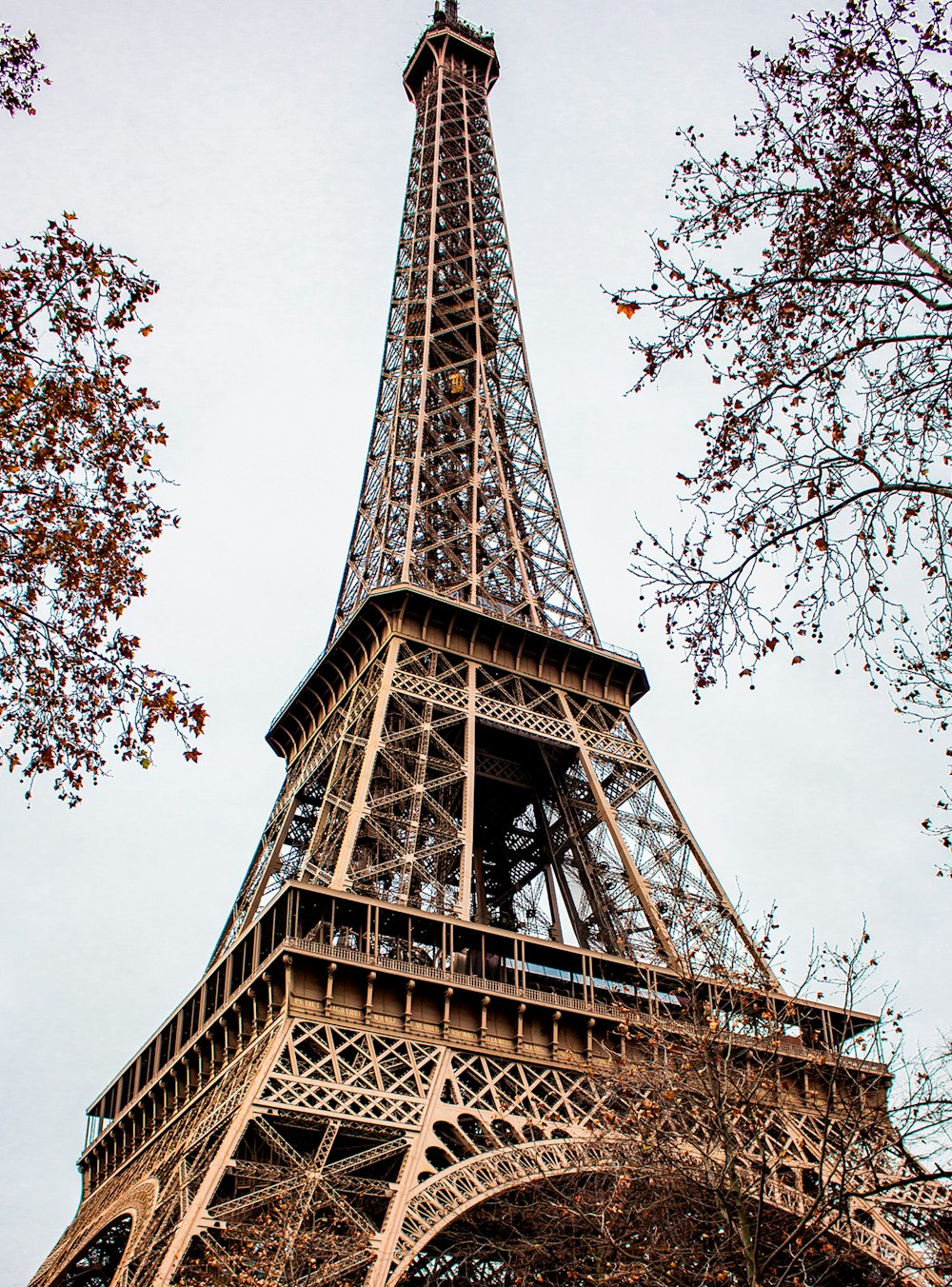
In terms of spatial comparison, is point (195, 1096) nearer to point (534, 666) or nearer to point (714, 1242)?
point (714, 1242)

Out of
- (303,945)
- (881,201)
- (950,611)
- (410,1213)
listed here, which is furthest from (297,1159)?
(881,201)

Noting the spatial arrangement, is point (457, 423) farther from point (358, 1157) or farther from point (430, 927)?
point (358, 1157)

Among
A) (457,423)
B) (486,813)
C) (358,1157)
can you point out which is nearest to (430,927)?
(358,1157)

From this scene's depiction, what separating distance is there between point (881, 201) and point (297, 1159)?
55.2ft

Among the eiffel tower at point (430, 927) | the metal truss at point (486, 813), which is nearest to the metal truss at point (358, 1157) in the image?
the eiffel tower at point (430, 927)

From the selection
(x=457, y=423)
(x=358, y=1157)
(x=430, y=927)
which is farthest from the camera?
(x=457, y=423)

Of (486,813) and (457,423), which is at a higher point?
(457,423)

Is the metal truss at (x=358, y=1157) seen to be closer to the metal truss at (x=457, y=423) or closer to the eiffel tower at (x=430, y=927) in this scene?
the eiffel tower at (x=430, y=927)

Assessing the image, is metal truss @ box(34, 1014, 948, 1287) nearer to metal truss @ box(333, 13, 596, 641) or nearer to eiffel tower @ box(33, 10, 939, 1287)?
eiffel tower @ box(33, 10, 939, 1287)

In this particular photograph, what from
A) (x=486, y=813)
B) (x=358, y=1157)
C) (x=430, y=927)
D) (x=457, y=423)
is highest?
(x=457, y=423)

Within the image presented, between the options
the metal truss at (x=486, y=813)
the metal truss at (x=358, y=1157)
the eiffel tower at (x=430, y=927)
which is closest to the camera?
the metal truss at (x=358, y=1157)

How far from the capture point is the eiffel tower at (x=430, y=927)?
20.1m

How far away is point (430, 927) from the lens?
25266 millimetres

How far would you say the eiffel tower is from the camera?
65.9 ft
